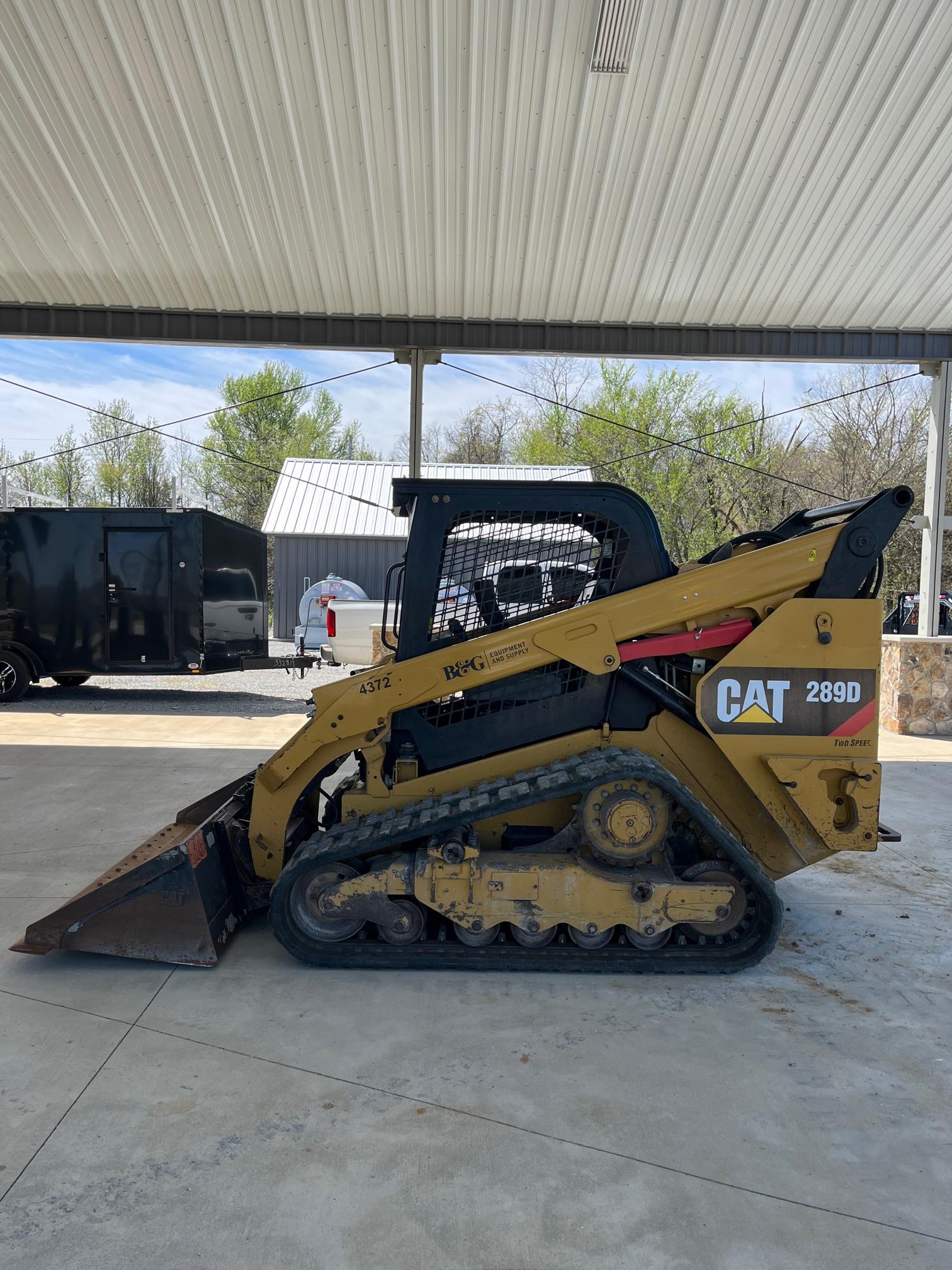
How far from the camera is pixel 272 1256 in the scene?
8.43ft

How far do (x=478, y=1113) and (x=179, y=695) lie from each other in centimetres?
1242

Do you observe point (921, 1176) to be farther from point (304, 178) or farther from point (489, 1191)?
point (304, 178)

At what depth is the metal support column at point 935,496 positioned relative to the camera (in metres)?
12.6

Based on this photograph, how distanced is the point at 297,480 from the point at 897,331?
19688 millimetres

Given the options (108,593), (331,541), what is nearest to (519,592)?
(108,593)

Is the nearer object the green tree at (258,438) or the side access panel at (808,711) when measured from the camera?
the side access panel at (808,711)

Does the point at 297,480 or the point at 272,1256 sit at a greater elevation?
the point at 297,480

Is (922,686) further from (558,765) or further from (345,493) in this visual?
(345,493)

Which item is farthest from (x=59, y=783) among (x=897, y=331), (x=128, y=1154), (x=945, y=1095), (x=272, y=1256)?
(x=897, y=331)

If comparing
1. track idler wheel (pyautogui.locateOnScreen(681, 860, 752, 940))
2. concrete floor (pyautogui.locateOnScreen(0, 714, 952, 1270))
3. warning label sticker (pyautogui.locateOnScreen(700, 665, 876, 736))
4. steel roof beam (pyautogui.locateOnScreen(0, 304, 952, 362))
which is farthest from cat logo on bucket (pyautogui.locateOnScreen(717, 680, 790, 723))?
steel roof beam (pyautogui.locateOnScreen(0, 304, 952, 362))

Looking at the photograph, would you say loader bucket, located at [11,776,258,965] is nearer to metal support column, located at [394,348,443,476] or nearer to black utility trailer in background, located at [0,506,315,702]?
A: metal support column, located at [394,348,443,476]

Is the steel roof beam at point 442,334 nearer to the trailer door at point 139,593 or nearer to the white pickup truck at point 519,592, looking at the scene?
the trailer door at point 139,593

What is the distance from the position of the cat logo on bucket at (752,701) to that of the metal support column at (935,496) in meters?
9.15

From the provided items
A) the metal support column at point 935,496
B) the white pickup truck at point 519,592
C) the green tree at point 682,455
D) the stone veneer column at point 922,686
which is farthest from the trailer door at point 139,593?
the green tree at point 682,455
